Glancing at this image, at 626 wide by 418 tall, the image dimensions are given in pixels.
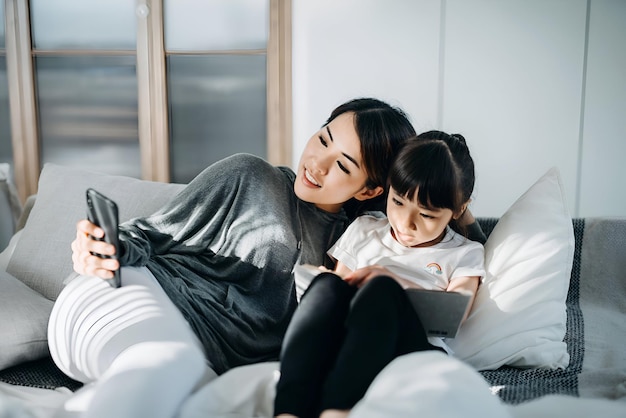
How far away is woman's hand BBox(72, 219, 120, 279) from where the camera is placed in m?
1.23

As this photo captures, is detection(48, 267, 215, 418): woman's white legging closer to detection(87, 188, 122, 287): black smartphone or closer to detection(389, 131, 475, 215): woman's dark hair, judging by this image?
detection(87, 188, 122, 287): black smartphone

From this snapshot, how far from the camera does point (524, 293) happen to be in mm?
1372

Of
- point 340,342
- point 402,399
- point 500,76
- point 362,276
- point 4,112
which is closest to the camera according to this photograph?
point 402,399

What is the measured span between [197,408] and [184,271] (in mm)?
484

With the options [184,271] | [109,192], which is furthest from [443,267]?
[109,192]

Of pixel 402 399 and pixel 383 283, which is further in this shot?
pixel 383 283

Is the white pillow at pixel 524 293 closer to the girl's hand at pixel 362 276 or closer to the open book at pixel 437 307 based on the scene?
the open book at pixel 437 307

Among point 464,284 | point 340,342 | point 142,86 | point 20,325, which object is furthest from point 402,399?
point 142,86

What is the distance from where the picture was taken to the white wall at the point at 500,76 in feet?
8.83

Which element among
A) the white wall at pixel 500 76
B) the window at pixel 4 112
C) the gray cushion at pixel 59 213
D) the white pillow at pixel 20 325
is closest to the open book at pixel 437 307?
the white pillow at pixel 20 325

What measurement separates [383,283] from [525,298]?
0.47 metres

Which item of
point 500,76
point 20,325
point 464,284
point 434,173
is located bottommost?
point 20,325

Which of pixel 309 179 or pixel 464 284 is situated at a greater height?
pixel 309 179

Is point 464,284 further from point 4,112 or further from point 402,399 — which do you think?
point 4,112
